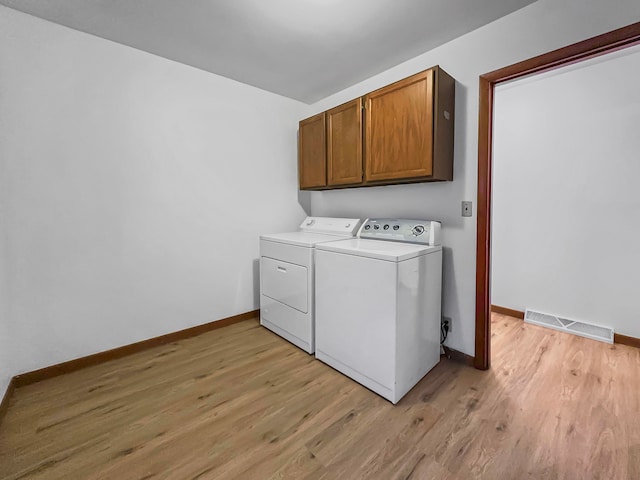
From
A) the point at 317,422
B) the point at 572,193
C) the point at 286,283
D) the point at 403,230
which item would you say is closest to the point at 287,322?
the point at 286,283

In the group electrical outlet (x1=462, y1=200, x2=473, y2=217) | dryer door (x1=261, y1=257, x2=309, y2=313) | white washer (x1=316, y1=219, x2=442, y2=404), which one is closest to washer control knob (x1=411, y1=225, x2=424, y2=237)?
white washer (x1=316, y1=219, x2=442, y2=404)

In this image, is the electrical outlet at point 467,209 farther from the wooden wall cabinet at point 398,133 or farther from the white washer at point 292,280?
the white washer at point 292,280

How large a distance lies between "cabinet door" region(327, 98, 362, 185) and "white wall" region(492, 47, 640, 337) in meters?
1.68

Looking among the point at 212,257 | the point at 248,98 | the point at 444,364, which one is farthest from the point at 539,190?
the point at 212,257

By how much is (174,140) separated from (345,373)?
7.45 ft

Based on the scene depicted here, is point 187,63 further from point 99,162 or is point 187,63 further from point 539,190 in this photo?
point 539,190

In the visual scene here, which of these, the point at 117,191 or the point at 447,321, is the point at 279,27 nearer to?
the point at 117,191

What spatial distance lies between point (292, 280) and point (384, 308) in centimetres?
90

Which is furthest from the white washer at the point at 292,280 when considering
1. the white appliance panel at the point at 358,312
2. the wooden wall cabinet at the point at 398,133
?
the wooden wall cabinet at the point at 398,133

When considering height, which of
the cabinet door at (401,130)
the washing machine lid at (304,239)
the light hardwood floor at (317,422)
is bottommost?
the light hardwood floor at (317,422)

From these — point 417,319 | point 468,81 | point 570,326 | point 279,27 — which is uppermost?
point 279,27

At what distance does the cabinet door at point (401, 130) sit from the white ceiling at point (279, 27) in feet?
1.11

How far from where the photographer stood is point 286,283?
2.38 metres

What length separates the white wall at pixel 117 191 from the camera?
5.86ft
